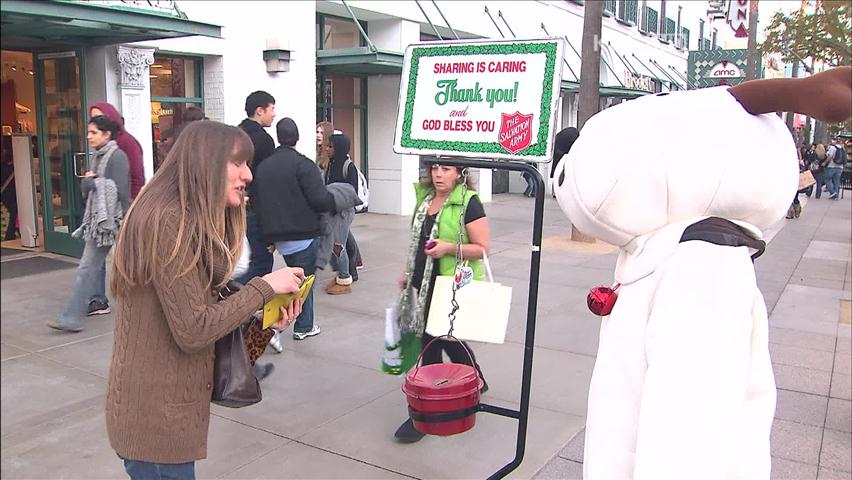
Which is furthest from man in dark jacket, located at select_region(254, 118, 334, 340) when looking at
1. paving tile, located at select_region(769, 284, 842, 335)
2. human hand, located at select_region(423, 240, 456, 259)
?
paving tile, located at select_region(769, 284, 842, 335)

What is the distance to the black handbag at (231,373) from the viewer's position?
243 centimetres

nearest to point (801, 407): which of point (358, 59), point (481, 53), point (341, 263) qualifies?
point (481, 53)

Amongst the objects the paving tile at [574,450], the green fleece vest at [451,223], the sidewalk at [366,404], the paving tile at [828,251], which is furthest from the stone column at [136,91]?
the paving tile at [828,251]

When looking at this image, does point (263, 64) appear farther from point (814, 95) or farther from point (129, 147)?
point (814, 95)

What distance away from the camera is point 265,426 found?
167 inches

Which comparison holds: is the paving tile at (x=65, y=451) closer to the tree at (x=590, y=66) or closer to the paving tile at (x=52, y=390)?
the paving tile at (x=52, y=390)

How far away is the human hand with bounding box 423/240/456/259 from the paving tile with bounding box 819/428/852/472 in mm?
2272

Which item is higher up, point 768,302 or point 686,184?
point 686,184

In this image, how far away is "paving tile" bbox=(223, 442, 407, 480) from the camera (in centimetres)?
366

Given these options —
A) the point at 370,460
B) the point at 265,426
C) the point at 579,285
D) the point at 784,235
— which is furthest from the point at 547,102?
the point at 784,235

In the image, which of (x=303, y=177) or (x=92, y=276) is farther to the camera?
(x=92, y=276)

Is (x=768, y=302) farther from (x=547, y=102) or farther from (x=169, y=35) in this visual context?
(x=169, y=35)

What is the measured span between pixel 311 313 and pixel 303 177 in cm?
115

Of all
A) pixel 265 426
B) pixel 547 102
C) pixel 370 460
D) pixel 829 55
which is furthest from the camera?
pixel 829 55
